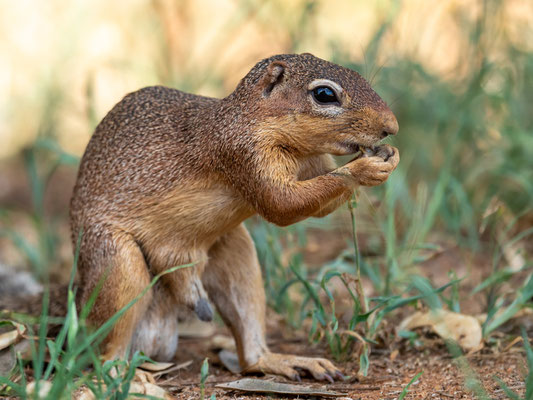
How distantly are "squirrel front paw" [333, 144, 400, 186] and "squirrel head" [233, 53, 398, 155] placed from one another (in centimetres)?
9

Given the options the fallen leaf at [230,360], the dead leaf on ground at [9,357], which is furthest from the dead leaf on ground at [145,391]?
the fallen leaf at [230,360]

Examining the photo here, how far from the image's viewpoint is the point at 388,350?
155 inches

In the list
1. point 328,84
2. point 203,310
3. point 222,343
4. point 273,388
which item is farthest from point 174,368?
point 328,84

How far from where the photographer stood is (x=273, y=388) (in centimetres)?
335

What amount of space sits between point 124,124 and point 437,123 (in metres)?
2.91

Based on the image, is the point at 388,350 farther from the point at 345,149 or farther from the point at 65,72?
the point at 65,72

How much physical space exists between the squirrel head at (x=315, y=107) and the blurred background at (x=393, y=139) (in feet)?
1.90

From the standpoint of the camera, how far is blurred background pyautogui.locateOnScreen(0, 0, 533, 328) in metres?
4.86

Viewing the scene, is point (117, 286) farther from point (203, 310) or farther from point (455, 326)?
point (455, 326)

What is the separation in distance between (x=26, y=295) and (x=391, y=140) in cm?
258

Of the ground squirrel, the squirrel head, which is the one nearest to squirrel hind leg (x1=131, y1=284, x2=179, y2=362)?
the ground squirrel

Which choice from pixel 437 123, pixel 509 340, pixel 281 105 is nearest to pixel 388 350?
pixel 509 340

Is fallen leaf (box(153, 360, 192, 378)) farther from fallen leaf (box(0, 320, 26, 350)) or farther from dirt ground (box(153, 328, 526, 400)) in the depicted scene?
fallen leaf (box(0, 320, 26, 350))

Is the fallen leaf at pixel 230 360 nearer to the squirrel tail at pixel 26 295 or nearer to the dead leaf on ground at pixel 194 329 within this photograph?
the dead leaf on ground at pixel 194 329
